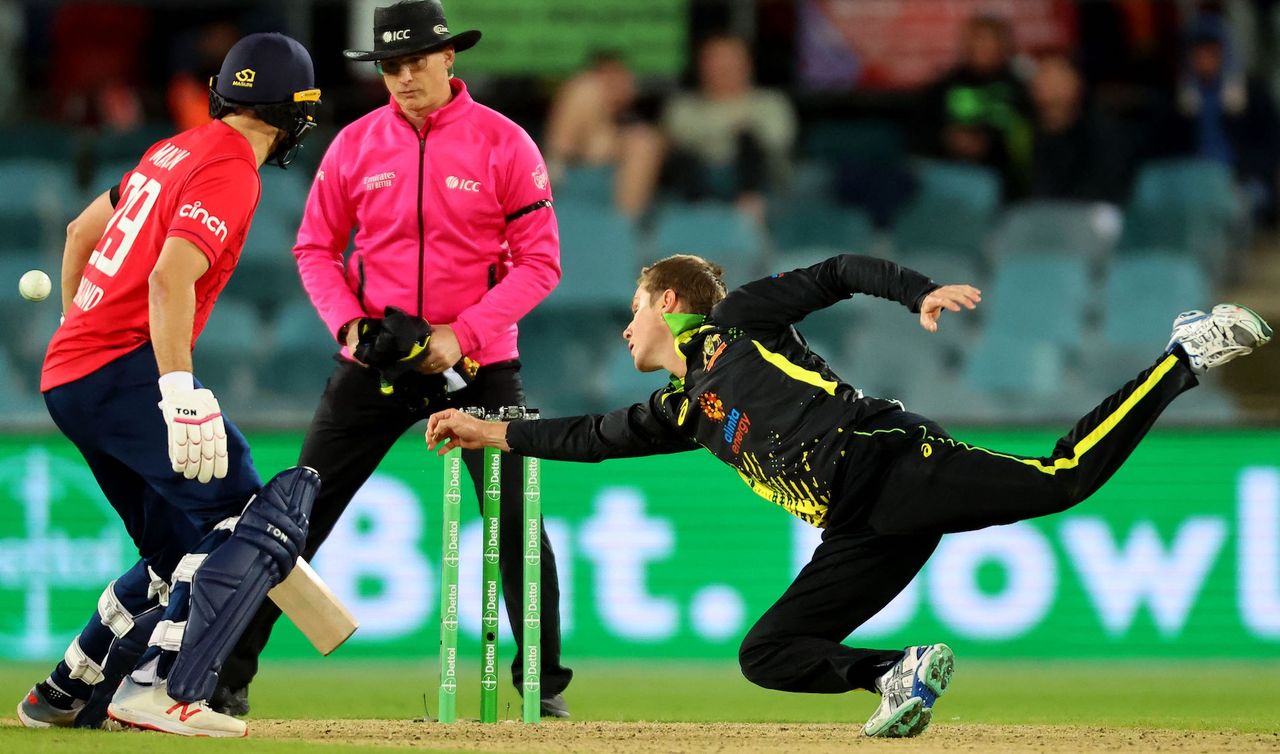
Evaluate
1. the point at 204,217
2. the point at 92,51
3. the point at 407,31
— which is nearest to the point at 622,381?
the point at 407,31

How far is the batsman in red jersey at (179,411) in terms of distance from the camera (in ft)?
17.5

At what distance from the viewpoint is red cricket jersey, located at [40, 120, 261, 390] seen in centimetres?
544

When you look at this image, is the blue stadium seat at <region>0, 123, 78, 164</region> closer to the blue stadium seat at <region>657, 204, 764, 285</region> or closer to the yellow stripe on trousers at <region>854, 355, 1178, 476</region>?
the blue stadium seat at <region>657, 204, 764, 285</region>

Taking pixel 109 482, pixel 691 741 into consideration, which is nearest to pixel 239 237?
pixel 109 482

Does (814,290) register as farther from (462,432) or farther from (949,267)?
(949,267)

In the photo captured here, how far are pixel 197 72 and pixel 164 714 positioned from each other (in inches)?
317

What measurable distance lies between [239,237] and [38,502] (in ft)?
15.5

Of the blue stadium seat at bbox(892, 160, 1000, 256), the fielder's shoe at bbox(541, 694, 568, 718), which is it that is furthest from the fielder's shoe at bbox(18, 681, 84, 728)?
the blue stadium seat at bbox(892, 160, 1000, 256)

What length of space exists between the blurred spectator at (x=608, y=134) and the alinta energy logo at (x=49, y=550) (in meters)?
3.96

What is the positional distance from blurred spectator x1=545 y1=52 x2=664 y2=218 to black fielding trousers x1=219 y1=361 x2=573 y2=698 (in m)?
5.73

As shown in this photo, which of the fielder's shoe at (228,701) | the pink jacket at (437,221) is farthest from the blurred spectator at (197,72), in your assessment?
the fielder's shoe at (228,701)

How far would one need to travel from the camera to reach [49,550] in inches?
379

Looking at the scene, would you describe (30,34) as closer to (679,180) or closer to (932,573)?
(679,180)

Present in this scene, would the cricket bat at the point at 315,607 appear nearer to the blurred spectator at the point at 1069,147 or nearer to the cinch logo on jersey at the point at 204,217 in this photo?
the cinch logo on jersey at the point at 204,217
